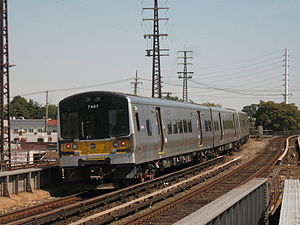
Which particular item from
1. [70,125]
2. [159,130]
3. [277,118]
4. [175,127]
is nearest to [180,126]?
[175,127]

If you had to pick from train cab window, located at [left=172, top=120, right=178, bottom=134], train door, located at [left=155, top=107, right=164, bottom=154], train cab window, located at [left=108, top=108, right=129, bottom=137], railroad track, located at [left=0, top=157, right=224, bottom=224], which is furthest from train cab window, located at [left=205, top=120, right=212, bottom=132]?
train cab window, located at [left=108, top=108, right=129, bottom=137]

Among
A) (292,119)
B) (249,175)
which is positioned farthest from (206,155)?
(292,119)

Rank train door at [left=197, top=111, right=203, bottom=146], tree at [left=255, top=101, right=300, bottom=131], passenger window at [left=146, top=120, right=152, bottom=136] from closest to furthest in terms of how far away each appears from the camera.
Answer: passenger window at [left=146, top=120, right=152, bottom=136], train door at [left=197, top=111, right=203, bottom=146], tree at [left=255, top=101, right=300, bottom=131]

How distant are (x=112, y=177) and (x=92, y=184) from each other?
649 millimetres

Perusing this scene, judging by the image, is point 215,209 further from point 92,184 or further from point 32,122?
point 32,122

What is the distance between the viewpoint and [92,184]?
1447 cm

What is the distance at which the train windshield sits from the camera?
46.2 ft

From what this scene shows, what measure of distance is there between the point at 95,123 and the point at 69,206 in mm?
3535

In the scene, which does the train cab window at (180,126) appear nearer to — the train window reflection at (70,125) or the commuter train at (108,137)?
the commuter train at (108,137)

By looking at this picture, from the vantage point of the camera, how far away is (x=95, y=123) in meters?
14.3

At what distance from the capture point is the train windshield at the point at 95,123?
46.2 ft

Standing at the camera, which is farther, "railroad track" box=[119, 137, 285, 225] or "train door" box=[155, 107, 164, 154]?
"train door" box=[155, 107, 164, 154]

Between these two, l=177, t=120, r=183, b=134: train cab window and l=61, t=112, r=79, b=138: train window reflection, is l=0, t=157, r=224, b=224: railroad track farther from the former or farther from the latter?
l=177, t=120, r=183, b=134: train cab window

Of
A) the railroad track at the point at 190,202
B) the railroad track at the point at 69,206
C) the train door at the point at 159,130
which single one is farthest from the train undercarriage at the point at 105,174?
the railroad track at the point at 190,202
